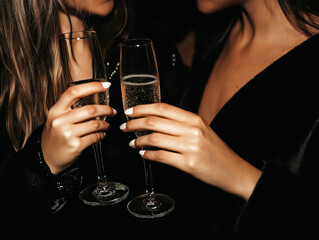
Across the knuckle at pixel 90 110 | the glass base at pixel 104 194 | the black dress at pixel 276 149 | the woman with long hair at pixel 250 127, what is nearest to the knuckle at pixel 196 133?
the woman with long hair at pixel 250 127

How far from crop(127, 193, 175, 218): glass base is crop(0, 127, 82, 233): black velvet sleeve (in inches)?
13.0

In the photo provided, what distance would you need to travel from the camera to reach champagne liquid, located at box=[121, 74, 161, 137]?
52.5 inches

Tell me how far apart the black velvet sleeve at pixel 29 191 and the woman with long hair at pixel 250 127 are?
1.50 feet

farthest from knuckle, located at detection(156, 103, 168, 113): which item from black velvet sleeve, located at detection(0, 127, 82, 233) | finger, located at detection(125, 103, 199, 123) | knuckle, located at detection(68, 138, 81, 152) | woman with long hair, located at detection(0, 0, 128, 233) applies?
black velvet sleeve, located at detection(0, 127, 82, 233)

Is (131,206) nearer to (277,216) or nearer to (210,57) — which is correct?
(277,216)

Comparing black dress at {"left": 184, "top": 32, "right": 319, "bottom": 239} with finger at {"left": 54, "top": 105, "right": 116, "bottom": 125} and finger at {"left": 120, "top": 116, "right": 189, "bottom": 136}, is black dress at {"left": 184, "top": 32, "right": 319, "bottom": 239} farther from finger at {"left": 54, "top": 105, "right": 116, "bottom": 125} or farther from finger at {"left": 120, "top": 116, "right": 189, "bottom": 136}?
finger at {"left": 54, "top": 105, "right": 116, "bottom": 125}

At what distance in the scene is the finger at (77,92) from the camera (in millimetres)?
1348

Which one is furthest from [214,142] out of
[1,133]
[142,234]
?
[1,133]

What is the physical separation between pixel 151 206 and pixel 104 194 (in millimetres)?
250

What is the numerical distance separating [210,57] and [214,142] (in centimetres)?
129

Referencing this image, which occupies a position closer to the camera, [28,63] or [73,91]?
[73,91]

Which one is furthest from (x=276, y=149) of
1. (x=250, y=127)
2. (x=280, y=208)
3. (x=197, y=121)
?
(x=197, y=121)

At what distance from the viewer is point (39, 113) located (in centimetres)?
206

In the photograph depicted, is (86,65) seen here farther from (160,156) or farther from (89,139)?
(160,156)
